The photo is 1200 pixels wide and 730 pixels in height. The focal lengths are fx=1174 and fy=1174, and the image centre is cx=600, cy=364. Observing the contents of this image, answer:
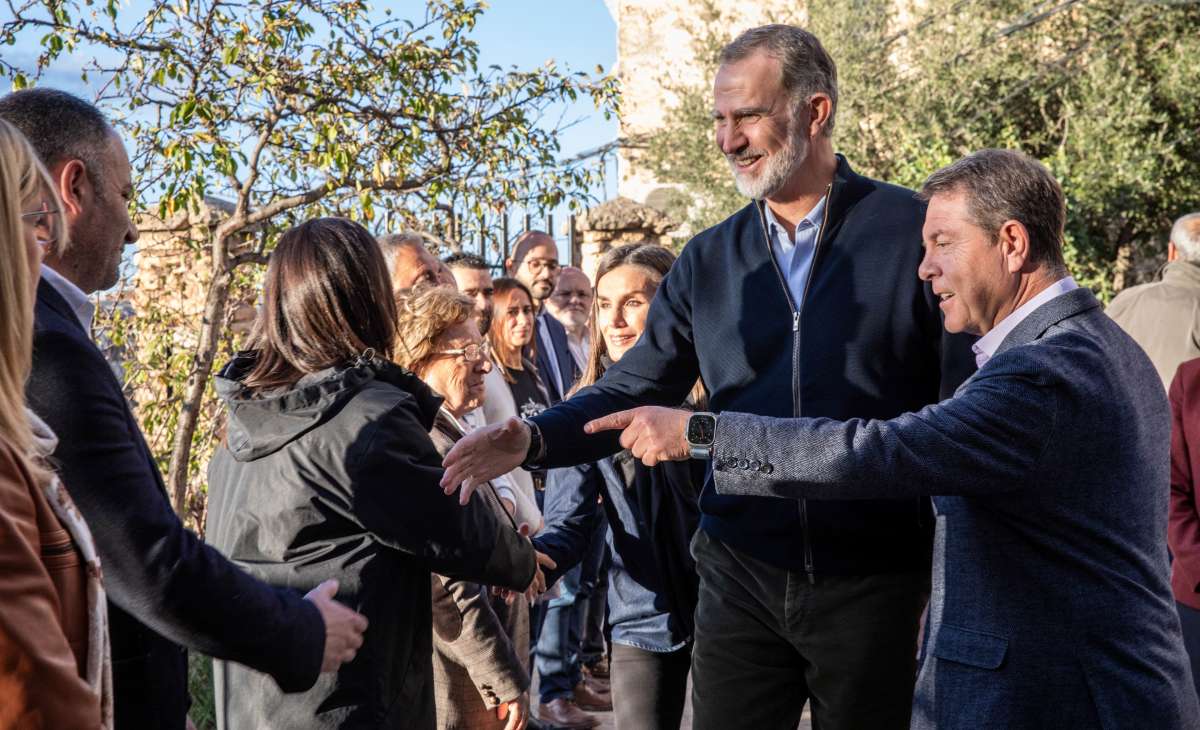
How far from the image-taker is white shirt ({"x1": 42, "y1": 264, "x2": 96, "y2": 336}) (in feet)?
6.88

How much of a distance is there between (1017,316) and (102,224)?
1837 mm

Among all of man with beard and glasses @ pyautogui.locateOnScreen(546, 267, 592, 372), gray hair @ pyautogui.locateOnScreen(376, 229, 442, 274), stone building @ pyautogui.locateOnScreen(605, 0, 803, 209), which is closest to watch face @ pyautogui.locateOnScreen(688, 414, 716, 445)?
gray hair @ pyautogui.locateOnScreen(376, 229, 442, 274)

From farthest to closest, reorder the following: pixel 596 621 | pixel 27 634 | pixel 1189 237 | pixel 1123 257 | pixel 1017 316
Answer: pixel 1123 257, pixel 596 621, pixel 1189 237, pixel 1017 316, pixel 27 634

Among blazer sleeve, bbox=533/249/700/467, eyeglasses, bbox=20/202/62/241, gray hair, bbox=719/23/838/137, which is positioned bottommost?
blazer sleeve, bbox=533/249/700/467

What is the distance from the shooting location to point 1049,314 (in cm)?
232

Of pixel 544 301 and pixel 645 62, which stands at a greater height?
pixel 645 62

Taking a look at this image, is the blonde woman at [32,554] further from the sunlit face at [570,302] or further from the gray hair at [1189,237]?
the sunlit face at [570,302]

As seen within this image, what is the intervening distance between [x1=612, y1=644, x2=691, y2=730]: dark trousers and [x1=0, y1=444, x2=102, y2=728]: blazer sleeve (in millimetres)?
2425

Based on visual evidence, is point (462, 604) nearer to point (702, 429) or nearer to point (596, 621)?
point (702, 429)

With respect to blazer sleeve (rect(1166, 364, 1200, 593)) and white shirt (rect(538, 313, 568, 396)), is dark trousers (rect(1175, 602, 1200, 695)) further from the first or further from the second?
white shirt (rect(538, 313, 568, 396))

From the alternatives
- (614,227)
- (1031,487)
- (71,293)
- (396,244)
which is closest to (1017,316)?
(1031,487)

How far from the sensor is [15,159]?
1.60 meters

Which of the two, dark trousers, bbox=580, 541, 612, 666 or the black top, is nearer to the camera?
the black top

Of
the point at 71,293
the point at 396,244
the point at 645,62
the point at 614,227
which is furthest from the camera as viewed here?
the point at 645,62
